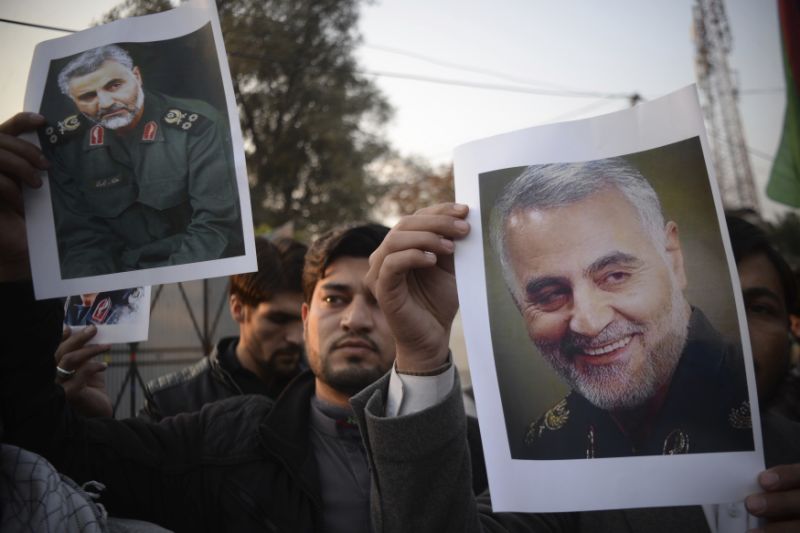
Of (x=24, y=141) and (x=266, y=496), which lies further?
(x=266, y=496)

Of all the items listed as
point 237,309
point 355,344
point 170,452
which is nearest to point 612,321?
point 355,344

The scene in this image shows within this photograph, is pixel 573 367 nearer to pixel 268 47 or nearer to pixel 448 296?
pixel 448 296

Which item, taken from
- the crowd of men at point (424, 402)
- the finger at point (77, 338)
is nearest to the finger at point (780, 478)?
the crowd of men at point (424, 402)

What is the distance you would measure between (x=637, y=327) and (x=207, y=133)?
954mm

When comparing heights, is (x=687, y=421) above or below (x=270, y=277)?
below

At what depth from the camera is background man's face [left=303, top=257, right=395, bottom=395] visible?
2.04 m

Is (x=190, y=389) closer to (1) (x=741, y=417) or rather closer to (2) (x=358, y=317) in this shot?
(2) (x=358, y=317)

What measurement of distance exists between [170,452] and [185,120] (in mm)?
920

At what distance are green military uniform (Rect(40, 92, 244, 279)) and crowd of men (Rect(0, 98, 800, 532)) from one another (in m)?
0.08

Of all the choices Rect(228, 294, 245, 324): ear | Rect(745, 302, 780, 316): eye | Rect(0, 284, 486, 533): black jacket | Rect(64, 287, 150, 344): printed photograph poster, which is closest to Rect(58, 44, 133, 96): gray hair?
Rect(0, 284, 486, 533): black jacket

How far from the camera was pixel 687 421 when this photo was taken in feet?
3.64

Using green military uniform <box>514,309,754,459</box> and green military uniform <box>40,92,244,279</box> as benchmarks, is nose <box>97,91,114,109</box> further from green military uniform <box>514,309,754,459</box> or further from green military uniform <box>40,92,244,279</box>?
green military uniform <box>514,309,754,459</box>

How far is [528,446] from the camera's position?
1.15 metres

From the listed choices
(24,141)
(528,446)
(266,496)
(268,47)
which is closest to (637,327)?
(528,446)
